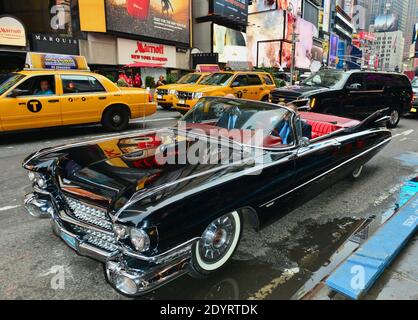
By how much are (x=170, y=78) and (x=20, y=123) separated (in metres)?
18.0

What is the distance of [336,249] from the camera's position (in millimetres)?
3539

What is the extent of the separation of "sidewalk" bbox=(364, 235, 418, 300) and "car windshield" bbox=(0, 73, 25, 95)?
26.0 feet

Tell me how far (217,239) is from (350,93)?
8.86m

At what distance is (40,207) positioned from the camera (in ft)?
10.4

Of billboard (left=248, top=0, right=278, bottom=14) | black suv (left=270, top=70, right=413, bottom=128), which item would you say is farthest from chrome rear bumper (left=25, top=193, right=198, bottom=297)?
billboard (left=248, top=0, right=278, bottom=14)

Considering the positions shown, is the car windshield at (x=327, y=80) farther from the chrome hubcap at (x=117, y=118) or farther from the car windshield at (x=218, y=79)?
the chrome hubcap at (x=117, y=118)

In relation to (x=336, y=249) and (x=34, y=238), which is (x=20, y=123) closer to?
(x=34, y=238)

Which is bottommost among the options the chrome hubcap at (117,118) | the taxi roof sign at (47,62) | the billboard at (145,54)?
the chrome hubcap at (117,118)

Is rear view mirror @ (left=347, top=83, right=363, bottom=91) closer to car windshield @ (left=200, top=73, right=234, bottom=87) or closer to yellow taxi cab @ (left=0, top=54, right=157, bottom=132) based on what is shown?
car windshield @ (left=200, top=73, right=234, bottom=87)

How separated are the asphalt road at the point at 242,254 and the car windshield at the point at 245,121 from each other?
109cm

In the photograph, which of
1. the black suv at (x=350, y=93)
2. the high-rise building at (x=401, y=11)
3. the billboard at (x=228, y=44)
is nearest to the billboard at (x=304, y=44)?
the billboard at (x=228, y=44)

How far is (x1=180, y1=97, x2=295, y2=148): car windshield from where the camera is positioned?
3703 mm

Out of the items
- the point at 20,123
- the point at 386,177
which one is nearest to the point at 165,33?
the point at 20,123

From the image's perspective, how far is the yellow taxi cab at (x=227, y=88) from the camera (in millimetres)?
11477
